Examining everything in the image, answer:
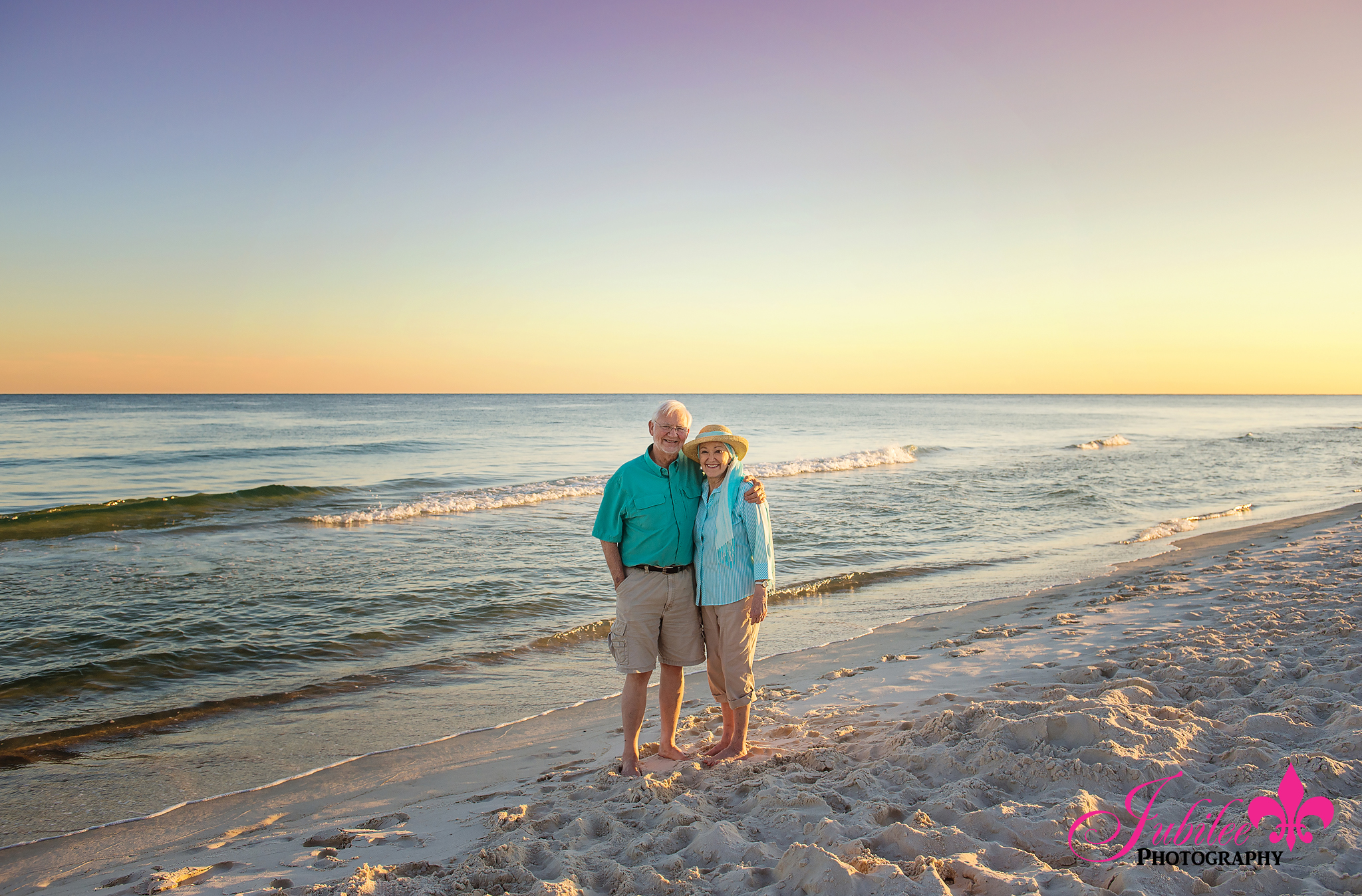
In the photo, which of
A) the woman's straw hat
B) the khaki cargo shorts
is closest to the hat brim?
the woman's straw hat

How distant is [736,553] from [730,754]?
125 cm

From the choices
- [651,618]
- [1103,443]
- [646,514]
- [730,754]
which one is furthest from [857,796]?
[1103,443]

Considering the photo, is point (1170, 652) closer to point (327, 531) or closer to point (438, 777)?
point (438, 777)

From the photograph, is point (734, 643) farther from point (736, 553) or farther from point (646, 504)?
point (646, 504)

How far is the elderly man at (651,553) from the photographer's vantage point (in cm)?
427

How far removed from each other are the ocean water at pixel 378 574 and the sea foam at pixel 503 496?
0.11 m

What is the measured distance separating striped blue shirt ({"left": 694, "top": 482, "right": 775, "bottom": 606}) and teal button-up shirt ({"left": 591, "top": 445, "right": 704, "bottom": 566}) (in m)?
0.15

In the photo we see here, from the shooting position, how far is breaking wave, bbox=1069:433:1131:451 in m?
33.5

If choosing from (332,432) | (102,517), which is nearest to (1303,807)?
(102,517)

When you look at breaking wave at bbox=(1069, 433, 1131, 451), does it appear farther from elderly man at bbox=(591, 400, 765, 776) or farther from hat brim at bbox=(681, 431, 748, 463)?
elderly man at bbox=(591, 400, 765, 776)

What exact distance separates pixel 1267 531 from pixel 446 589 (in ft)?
43.5

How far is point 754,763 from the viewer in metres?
4.25

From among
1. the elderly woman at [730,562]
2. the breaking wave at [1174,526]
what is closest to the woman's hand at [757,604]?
the elderly woman at [730,562]

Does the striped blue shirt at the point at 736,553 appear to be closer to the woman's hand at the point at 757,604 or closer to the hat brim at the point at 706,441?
the woman's hand at the point at 757,604
